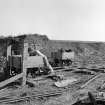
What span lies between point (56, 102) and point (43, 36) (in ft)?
84.9

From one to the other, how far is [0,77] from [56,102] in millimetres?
5824

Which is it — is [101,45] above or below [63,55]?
above

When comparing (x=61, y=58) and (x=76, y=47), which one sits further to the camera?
(x=76, y=47)

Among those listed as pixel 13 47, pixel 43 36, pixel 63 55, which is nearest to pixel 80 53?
pixel 43 36

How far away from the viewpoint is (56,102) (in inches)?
268

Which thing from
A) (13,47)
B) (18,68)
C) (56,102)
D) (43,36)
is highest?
(43,36)

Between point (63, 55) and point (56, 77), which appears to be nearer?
point (56, 77)

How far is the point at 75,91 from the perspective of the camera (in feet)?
27.9

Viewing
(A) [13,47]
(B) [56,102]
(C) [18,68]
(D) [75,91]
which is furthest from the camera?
(A) [13,47]

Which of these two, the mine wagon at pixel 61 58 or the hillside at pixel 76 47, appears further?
the hillside at pixel 76 47

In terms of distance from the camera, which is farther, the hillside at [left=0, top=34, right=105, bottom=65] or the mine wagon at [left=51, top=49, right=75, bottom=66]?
the hillside at [left=0, top=34, right=105, bottom=65]

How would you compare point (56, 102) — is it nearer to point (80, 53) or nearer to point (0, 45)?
point (0, 45)

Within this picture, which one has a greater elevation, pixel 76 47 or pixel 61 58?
pixel 76 47

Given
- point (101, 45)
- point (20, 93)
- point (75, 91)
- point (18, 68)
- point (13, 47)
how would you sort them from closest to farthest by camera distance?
point (20, 93) → point (75, 91) → point (18, 68) → point (13, 47) → point (101, 45)
